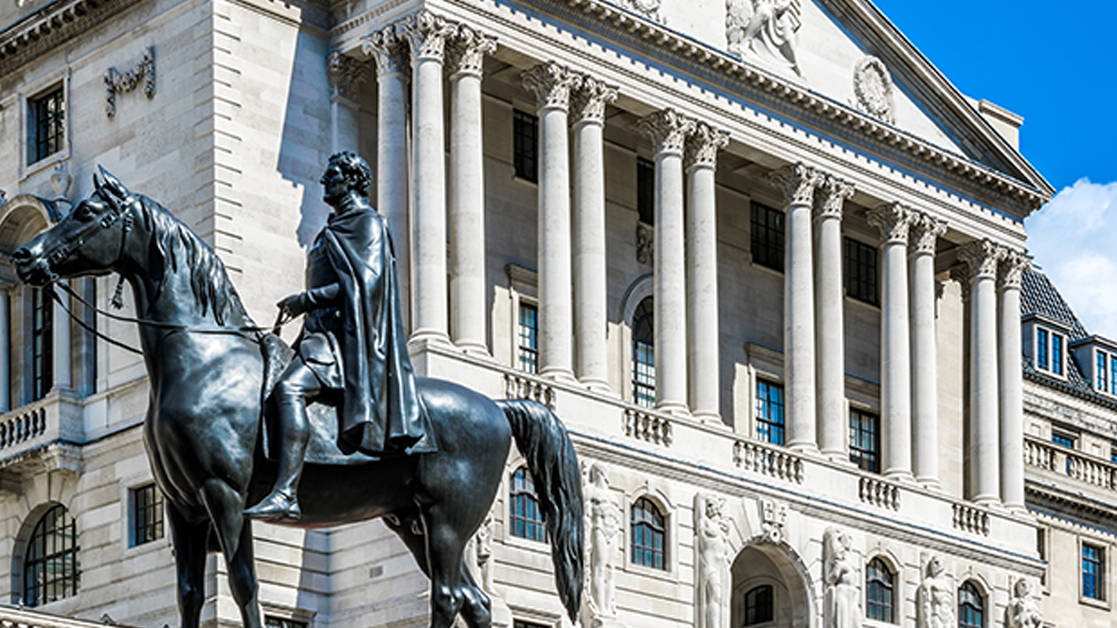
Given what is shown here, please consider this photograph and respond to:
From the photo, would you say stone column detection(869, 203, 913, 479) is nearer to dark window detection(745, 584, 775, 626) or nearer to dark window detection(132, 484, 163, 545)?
dark window detection(745, 584, 775, 626)

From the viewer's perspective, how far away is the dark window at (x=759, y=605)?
186 feet

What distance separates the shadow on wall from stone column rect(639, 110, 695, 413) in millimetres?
8240

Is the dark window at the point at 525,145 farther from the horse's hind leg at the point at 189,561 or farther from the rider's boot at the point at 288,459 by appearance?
the rider's boot at the point at 288,459

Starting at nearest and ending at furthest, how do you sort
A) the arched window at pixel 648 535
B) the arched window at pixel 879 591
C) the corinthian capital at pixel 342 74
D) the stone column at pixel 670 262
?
the corinthian capital at pixel 342 74 < the arched window at pixel 648 535 < the stone column at pixel 670 262 < the arched window at pixel 879 591

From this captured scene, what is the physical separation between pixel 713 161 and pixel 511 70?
225 inches

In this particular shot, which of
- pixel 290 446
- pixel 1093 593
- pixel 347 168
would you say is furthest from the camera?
pixel 1093 593

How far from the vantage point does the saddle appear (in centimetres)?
1862

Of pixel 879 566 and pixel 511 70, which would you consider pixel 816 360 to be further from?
pixel 511 70

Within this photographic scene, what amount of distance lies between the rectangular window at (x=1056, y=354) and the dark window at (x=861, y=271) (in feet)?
69.3

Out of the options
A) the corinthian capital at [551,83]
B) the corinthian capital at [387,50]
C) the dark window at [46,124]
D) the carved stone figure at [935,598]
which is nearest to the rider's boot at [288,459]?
the corinthian capital at [387,50]

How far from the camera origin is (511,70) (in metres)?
52.9

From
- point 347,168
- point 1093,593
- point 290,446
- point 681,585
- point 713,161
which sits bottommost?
point 290,446

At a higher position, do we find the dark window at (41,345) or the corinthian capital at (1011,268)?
the corinthian capital at (1011,268)

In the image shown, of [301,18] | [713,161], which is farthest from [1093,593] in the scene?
[301,18]
